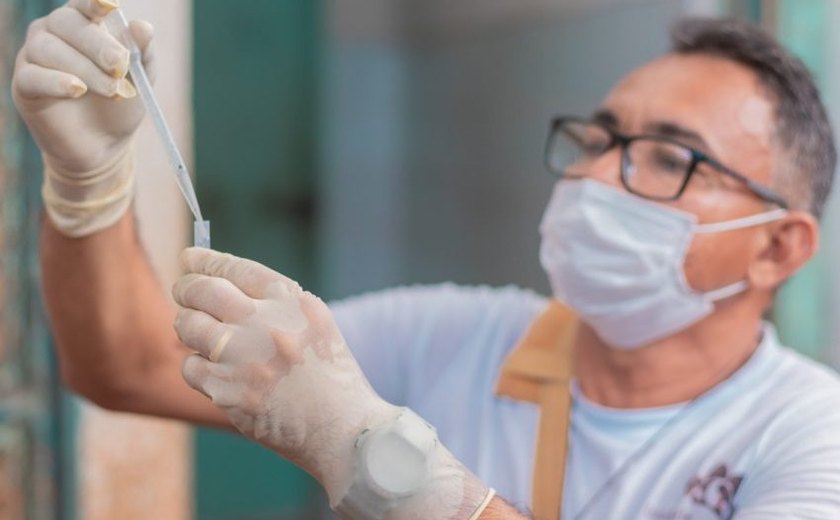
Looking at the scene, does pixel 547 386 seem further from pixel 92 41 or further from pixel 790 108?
pixel 92 41

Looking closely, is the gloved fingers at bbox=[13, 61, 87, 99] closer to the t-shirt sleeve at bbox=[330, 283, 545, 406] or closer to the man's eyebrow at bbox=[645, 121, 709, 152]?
the t-shirt sleeve at bbox=[330, 283, 545, 406]

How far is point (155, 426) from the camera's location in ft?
7.88

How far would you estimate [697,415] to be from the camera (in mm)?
1549

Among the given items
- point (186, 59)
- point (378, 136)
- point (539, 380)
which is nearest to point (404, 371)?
point (539, 380)

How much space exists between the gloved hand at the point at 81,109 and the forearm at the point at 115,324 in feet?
0.16

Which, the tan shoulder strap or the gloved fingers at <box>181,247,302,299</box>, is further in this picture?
the tan shoulder strap

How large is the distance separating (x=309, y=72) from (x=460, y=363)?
210 cm

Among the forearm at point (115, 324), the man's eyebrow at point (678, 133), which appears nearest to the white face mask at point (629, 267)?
the man's eyebrow at point (678, 133)

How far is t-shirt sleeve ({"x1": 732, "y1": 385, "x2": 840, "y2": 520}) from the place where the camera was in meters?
1.28

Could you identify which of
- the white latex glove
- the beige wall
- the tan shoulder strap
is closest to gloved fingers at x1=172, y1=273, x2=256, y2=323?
the white latex glove

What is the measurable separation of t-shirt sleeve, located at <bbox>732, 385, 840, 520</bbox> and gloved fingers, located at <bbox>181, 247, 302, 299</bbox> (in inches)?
25.8

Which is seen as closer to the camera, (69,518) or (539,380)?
(539,380)

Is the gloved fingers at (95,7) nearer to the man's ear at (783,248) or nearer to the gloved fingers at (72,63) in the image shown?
the gloved fingers at (72,63)

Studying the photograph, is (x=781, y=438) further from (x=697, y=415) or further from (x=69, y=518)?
(x=69, y=518)
